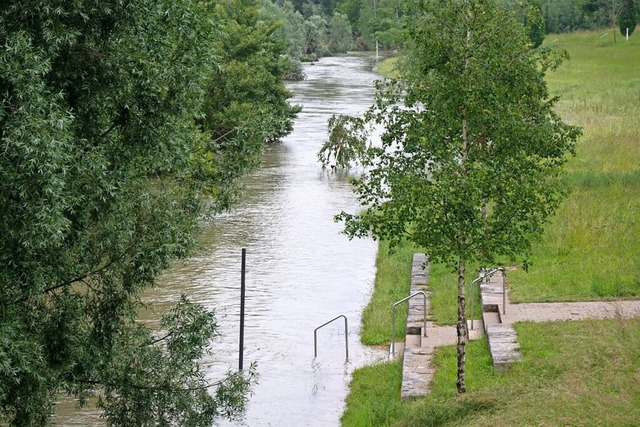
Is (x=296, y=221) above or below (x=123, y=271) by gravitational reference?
below

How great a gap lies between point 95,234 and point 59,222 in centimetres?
213

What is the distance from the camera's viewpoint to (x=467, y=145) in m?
15.8

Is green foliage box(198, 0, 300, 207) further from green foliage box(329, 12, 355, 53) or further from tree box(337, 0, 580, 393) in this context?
green foliage box(329, 12, 355, 53)

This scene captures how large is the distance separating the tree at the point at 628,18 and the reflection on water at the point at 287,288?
39492 millimetres

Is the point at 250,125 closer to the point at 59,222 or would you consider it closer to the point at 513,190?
the point at 513,190

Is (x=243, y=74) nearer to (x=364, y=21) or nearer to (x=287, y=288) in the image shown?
(x=287, y=288)

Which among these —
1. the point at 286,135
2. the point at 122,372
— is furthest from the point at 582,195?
the point at 286,135

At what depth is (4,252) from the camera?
11430mm

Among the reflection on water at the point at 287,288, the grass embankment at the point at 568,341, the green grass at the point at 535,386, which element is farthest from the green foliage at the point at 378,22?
the green grass at the point at 535,386

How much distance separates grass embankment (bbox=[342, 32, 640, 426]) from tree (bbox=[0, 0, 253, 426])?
326cm

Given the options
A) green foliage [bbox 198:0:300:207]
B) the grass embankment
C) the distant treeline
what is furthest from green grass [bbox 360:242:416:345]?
the distant treeline

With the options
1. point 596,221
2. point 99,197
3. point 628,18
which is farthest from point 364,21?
point 99,197

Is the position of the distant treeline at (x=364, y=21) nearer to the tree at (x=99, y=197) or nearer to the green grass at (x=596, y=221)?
the green grass at (x=596, y=221)

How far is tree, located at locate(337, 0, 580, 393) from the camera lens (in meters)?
14.8
